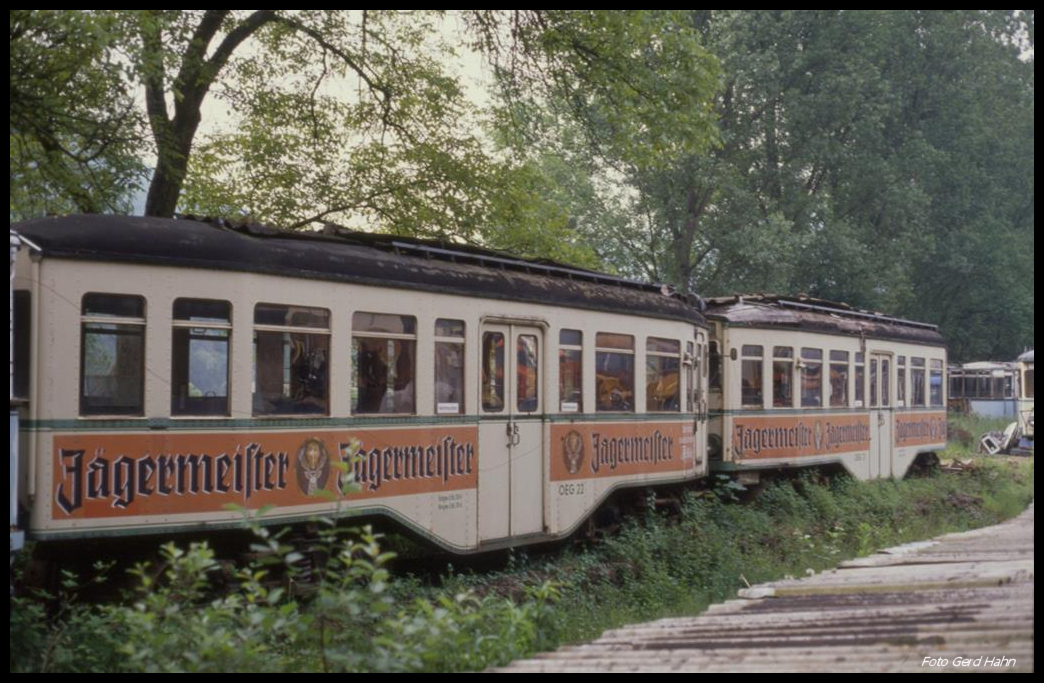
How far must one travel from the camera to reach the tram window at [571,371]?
13.4 meters

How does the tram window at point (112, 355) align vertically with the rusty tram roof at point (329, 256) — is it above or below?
below

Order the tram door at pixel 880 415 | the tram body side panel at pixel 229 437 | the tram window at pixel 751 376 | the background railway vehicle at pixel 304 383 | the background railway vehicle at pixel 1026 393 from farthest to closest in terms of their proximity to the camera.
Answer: the background railway vehicle at pixel 1026 393, the tram door at pixel 880 415, the tram window at pixel 751 376, the background railway vehicle at pixel 304 383, the tram body side panel at pixel 229 437

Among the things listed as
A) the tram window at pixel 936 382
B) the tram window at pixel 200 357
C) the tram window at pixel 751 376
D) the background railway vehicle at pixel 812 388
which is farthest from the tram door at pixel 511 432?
the tram window at pixel 936 382

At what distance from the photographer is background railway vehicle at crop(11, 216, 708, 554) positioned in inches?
353

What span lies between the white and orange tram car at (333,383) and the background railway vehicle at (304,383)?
18mm

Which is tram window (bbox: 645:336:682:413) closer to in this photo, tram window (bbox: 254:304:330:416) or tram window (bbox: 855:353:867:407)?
tram window (bbox: 254:304:330:416)

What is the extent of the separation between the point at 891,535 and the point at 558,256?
6.61 m

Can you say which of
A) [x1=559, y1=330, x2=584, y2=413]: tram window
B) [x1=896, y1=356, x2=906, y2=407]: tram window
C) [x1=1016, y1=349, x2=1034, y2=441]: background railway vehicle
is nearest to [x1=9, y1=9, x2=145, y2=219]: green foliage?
[x1=559, y1=330, x2=584, y2=413]: tram window

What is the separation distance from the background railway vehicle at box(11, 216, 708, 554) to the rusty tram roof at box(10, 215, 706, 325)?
0.02 metres

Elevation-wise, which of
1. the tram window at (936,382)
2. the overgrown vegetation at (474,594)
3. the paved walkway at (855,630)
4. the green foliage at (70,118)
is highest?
the green foliage at (70,118)

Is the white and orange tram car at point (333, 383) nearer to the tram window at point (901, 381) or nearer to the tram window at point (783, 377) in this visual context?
the tram window at point (783, 377)

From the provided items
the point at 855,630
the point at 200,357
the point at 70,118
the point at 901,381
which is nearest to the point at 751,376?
the point at 901,381

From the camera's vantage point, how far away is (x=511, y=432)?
1258 centimetres
